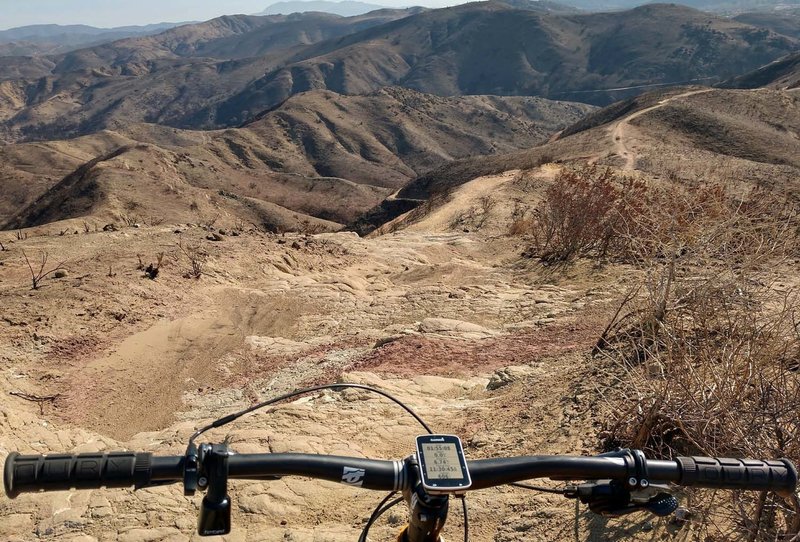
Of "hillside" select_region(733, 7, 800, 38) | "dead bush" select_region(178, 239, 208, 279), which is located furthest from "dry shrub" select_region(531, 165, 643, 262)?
"hillside" select_region(733, 7, 800, 38)

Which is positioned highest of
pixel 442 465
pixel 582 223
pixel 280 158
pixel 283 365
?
pixel 442 465

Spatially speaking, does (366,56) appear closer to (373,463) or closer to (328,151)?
(328,151)

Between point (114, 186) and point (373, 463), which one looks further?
point (114, 186)

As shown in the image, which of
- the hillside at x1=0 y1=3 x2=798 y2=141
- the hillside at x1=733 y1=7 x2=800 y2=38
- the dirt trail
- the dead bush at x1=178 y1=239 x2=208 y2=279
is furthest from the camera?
the hillside at x1=733 y1=7 x2=800 y2=38

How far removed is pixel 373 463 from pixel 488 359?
15.6 ft

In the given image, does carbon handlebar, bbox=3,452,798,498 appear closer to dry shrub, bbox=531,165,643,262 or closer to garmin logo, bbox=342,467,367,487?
garmin logo, bbox=342,467,367,487

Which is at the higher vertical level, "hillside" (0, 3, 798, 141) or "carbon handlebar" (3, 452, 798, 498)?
"hillside" (0, 3, 798, 141)

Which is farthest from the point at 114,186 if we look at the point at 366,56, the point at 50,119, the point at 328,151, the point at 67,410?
the point at 366,56

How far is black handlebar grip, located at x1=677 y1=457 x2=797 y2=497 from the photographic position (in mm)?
1603

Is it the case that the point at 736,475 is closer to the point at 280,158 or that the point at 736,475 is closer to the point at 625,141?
the point at 625,141

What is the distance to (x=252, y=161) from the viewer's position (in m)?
53.9

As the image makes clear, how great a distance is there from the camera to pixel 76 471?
1.44 metres

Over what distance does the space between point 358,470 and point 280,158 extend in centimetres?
5736

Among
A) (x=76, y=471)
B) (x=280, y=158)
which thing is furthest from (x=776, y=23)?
(x=76, y=471)
